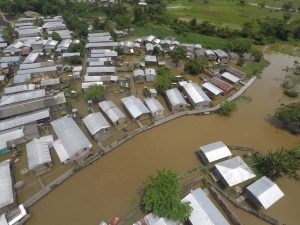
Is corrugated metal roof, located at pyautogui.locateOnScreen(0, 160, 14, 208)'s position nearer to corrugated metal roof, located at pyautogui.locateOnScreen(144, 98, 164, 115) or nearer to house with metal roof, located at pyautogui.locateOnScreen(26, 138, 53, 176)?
house with metal roof, located at pyautogui.locateOnScreen(26, 138, 53, 176)

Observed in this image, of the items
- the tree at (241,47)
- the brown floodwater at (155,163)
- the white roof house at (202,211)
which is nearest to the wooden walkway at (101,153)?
the brown floodwater at (155,163)

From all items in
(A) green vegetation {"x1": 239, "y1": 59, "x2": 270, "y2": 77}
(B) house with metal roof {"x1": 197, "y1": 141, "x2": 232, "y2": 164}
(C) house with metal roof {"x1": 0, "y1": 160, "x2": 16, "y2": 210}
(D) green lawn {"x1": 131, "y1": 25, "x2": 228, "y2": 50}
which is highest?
(D) green lawn {"x1": 131, "y1": 25, "x2": 228, "y2": 50}

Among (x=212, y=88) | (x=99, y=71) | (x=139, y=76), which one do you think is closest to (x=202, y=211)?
(x=212, y=88)

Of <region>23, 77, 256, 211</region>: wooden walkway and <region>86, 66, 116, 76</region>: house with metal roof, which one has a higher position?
<region>86, 66, 116, 76</region>: house with metal roof

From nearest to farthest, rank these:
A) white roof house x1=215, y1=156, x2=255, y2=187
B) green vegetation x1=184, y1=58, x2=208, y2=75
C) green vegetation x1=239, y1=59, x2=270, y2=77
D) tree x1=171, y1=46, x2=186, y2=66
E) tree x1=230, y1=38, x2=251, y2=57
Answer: white roof house x1=215, y1=156, x2=255, y2=187, green vegetation x1=184, y1=58, x2=208, y2=75, green vegetation x1=239, y1=59, x2=270, y2=77, tree x1=171, y1=46, x2=186, y2=66, tree x1=230, y1=38, x2=251, y2=57

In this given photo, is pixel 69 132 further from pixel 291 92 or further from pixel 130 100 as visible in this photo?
pixel 291 92

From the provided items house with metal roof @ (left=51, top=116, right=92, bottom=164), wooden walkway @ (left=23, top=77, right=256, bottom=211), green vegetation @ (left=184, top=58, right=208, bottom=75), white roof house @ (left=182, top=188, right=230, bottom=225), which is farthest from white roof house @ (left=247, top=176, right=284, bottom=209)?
green vegetation @ (left=184, top=58, right=208, bottom=75)

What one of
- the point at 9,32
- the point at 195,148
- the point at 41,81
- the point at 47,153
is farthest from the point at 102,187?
the point at 9,32

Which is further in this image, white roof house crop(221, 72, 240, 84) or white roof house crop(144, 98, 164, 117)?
white roof house crop(221, 72, 240, 84)
